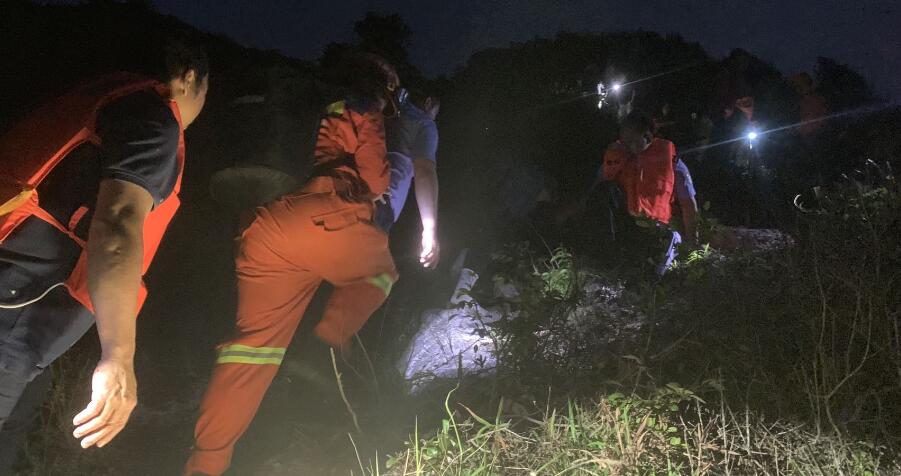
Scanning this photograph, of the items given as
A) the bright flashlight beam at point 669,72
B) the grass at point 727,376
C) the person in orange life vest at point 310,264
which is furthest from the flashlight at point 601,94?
the person in orange life vest at point 310,264

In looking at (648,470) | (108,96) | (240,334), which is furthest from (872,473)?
(108,96)

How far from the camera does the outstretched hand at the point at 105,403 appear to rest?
1.51m

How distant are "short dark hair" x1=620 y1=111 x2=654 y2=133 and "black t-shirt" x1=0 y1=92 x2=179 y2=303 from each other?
153 inches

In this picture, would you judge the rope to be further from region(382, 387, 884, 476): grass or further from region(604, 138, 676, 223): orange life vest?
region(604, 138, 676, 223): orange life vest

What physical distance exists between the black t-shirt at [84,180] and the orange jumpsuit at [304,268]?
903 millimetres

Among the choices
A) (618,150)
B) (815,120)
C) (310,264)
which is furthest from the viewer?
(815,120)

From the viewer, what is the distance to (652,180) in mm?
4527

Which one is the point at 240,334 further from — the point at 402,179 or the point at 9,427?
the point at 402,179

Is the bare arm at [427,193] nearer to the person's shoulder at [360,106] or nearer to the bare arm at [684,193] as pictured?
the person's shoulder at [360,106]

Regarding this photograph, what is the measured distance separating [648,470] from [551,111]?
6.12 meters

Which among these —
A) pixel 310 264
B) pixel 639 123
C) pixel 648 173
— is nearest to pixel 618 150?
pixel 639 123

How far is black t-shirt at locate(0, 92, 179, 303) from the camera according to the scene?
1.56 m

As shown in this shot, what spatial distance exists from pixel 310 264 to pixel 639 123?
321 centimetres

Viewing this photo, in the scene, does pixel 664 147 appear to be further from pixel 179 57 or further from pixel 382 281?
pixel 179 57
